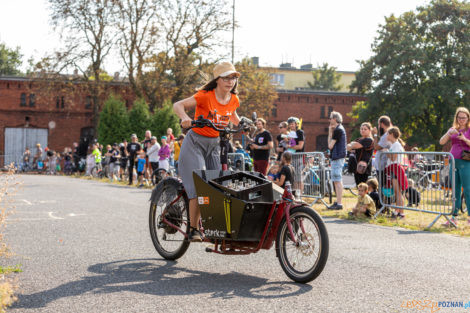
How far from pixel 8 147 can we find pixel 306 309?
186 feet

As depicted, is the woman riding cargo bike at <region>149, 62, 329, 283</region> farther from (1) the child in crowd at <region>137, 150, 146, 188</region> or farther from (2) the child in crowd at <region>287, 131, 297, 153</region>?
(1) the child in crowd at <region>137, 150, 146, 188</region>

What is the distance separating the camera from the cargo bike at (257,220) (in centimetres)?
518

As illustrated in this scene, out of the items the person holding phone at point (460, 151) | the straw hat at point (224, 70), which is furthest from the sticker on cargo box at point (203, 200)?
the person holding phone at point (460, 151)

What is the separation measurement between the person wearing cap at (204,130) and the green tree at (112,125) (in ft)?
129

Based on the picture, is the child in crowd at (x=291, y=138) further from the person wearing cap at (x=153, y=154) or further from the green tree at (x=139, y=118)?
the green tree at (x=139, y=118)

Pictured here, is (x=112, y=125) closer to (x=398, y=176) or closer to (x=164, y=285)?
(x=398, y=176)

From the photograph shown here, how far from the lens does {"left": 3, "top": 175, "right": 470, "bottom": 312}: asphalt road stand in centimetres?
462

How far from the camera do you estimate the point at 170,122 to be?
140 ft

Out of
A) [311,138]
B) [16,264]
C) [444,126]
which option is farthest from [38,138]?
[16,264]

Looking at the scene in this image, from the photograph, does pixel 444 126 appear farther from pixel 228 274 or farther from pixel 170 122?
pixel 228 274

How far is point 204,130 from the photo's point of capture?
606 cm

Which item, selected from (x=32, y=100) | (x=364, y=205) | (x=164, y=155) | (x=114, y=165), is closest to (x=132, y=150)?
(x=164, y=155)

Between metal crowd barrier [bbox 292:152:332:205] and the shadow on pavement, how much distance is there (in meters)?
7.57

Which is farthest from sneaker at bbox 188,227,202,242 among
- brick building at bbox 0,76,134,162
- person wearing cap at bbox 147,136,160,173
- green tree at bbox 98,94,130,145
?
brick building at bbox 0,76,134,162
